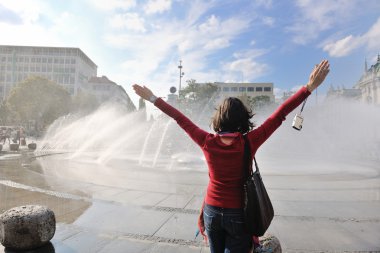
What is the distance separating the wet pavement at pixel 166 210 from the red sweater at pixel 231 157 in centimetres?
231

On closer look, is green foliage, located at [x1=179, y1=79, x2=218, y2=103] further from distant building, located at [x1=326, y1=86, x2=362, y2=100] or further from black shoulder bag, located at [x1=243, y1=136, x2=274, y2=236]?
distant building, located at [x1=326, y1=86, x2=362, y2=100]

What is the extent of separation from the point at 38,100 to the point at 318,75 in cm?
6456

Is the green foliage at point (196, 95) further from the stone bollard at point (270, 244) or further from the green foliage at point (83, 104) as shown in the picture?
the stone bollard at point (270, 244)

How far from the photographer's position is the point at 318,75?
252 cm

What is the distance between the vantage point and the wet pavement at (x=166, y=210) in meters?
4.64

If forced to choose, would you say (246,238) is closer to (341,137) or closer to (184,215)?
(184,215)

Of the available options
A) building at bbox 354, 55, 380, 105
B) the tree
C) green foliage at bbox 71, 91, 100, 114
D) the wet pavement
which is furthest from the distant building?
the wet pavement

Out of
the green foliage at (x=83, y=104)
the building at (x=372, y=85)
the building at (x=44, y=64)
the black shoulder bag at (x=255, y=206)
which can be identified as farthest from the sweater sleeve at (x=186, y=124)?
the building at (x=44, y=64)

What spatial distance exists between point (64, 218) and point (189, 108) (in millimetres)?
51074

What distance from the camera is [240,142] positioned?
2.34 metres

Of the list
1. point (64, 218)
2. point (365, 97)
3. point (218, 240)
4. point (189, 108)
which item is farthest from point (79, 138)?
point (365, 97)

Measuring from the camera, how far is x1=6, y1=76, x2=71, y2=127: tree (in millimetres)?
58250

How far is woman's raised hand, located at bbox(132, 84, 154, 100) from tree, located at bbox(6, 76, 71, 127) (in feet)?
207

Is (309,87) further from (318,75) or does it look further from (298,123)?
(298,123)
